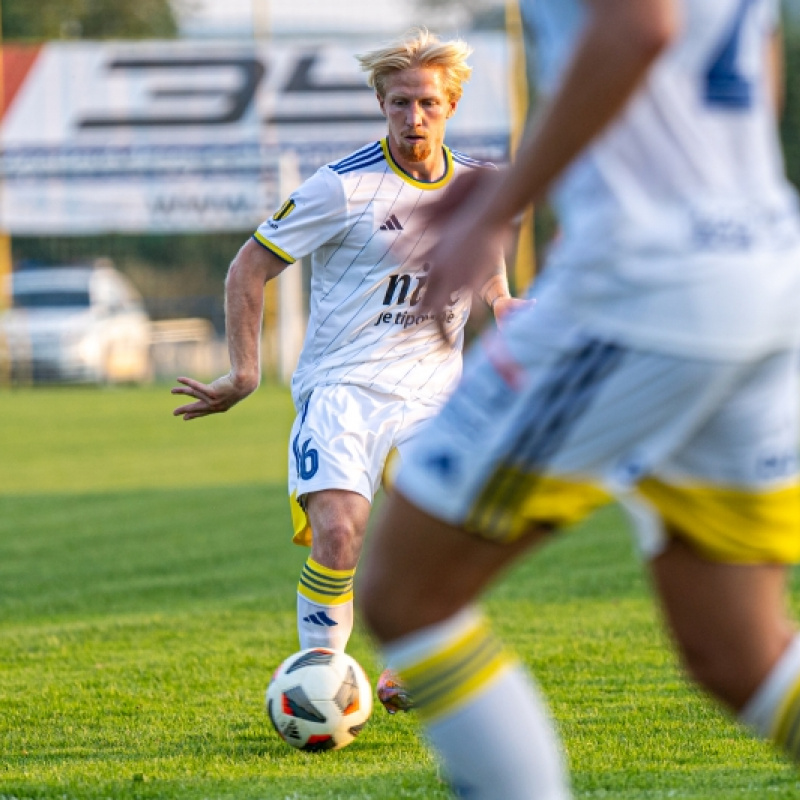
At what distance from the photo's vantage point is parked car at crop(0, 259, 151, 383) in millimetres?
26609

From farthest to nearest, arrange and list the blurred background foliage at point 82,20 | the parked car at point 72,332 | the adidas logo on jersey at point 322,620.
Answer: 1. the blurred background foliage at point 82,20
2. the parked car at point 72,332
3. the adidas logo on jersey at point 322,620

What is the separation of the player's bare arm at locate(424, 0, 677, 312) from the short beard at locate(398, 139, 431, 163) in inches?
101

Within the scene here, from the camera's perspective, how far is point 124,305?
91.9 feet

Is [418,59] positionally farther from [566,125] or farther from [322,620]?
[566,125]

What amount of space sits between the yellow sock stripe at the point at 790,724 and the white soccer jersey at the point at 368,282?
2.44m

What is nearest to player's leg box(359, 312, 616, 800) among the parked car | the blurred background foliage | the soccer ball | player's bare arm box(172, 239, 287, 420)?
the soccer ball

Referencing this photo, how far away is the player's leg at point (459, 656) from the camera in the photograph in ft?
7.42

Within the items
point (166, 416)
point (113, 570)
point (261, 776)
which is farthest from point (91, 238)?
point (261, 776)

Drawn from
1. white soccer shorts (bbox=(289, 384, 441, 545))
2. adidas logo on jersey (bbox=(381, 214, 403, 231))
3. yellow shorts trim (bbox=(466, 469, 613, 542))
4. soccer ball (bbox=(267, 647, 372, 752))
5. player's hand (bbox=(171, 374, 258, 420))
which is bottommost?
soccer ball (bbox=(267, 647, 372, 752))

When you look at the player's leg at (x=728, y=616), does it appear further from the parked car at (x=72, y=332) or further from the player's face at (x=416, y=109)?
the parked car at (x=72, y=332)

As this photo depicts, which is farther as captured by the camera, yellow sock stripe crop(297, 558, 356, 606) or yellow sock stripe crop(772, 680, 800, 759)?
yellow sock stripe crop(297, 558, 356, 606)

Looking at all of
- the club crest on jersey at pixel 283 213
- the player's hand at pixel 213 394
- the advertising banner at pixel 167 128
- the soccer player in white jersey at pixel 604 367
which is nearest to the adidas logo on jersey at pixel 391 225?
the club crest on jersey at pixel 283 213

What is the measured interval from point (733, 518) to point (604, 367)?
1.18 feet

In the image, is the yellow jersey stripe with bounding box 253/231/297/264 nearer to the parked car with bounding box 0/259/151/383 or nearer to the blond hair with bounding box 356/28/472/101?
the blond hair with bounding box 356/28/472/101
